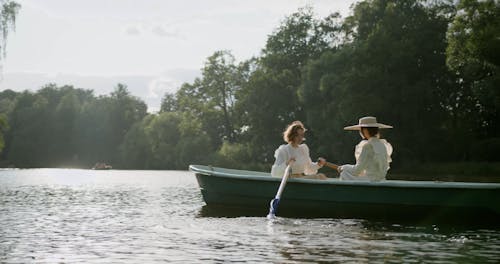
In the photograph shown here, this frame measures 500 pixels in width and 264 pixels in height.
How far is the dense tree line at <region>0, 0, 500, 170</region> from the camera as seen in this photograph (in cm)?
3962

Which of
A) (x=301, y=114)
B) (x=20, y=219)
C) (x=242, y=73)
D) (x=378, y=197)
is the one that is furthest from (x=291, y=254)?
(x=242, y=73)

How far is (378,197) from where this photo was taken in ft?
39.5

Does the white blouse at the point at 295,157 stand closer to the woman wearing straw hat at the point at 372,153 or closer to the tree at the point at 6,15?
the woman wearing straw hat at the point at 372,153

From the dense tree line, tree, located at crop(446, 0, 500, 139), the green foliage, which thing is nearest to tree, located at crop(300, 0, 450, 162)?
the dense tree line

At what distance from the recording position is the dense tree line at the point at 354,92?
1560 inches

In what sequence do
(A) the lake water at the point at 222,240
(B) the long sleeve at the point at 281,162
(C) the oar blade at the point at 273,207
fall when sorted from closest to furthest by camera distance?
(A) the lake water at the point at 222,240
(C) the oar blade at the point at 273,207
(B) the long sleeve at the point at 281,162

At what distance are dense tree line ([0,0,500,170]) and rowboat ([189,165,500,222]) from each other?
59.5 ft

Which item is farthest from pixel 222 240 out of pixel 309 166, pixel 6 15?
pixel 6 15

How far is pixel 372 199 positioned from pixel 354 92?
3194 centimetres

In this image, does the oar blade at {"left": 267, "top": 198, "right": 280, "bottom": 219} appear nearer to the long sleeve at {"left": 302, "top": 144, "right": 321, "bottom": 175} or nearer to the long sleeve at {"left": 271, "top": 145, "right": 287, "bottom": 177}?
the long sleeve at {"left": 271, "top": 145, "right": 287, "bottom": 177}

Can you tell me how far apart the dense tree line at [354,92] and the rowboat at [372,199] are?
1814cm

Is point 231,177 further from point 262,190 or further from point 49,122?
point 49,122

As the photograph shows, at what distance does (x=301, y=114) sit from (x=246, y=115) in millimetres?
5657

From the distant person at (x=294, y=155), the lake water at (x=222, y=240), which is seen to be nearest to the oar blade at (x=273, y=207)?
the lake water at (x=222, y=240)
